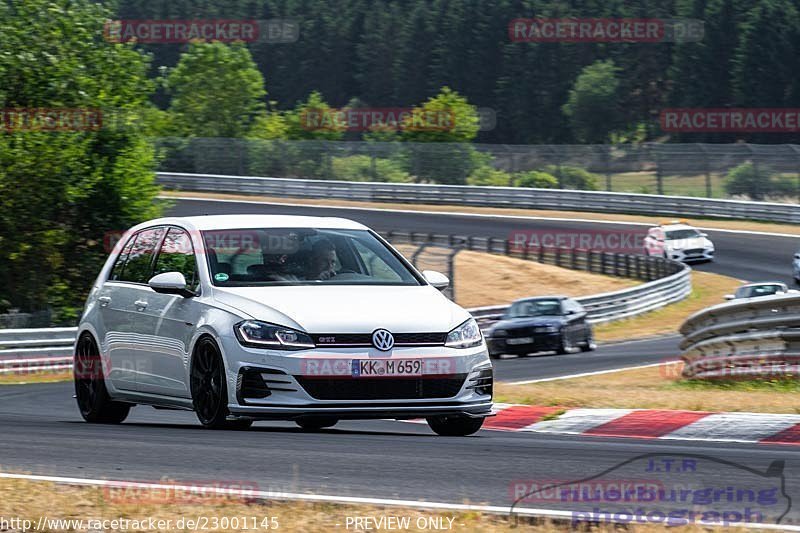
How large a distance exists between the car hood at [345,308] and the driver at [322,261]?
0.28 meters

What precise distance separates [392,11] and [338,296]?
12301cm

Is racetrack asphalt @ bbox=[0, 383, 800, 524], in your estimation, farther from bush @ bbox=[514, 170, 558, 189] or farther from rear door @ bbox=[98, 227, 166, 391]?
bush @ bbox=[514, 170, 558, 189]

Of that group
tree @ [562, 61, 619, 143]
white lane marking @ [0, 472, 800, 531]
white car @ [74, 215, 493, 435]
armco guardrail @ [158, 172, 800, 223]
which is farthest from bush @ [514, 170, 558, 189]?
tree @ [562, 61, 619, 143]

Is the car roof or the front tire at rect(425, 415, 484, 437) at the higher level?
the car roof

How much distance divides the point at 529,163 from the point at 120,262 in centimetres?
4965

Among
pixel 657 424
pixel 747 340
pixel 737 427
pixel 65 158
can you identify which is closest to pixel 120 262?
pixel 657 424

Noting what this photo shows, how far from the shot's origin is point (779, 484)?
6574 millimetres

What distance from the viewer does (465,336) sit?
29.3 feet

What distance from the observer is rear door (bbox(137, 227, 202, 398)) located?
9219mm

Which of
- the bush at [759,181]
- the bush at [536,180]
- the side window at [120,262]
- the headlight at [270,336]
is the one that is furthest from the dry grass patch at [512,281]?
the headlight at [270,336]

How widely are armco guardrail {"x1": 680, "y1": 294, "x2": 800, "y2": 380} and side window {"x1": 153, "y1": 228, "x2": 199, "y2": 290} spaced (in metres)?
7.53

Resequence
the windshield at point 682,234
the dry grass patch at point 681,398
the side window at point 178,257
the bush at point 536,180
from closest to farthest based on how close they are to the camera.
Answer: the side window at point 178,257 < the dry grass patch at point 681,398 < the windshield at point 682,234 < the bush at point 536,180

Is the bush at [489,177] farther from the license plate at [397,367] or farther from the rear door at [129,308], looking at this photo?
the license plate at [397,367]

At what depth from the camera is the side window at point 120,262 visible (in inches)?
420
